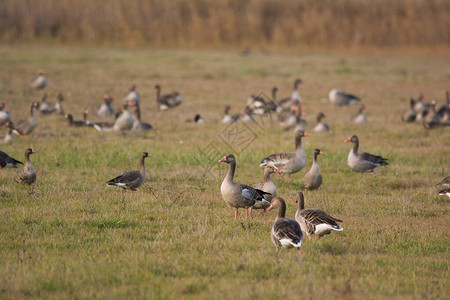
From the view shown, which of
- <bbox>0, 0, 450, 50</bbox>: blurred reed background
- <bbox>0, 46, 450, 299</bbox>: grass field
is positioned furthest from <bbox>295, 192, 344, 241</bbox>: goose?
<bbox>0, 0, 450, 50</bbox>: blurred reed background

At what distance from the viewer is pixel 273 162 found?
14.9m

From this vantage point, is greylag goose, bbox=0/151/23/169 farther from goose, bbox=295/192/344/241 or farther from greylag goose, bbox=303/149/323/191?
goose, bbox=295/192/344/241

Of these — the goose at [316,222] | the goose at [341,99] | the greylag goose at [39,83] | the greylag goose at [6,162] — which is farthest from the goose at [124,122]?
the goose at [341,99]

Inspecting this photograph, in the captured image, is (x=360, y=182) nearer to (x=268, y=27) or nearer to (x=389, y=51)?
(x=389, y=51)

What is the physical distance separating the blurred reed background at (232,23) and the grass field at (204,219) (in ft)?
138

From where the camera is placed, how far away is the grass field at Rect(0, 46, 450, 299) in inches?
282

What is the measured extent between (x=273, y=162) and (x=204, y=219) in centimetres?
498

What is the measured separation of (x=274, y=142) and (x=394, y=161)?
15.8ft

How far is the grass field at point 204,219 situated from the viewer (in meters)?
7.17

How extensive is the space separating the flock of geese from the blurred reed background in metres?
37.7

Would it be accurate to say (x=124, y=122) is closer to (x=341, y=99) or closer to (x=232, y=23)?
(x=341, y=99)

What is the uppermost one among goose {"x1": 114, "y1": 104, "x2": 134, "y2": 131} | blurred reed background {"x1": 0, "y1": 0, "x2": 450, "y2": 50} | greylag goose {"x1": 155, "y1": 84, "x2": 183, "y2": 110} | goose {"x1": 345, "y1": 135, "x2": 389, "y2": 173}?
blurred reed background {"x1": 0, "y1": 0, "x2": 450, "y2": 50}

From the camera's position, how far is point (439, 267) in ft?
26.6

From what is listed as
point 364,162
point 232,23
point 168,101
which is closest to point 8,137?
point 168,101
